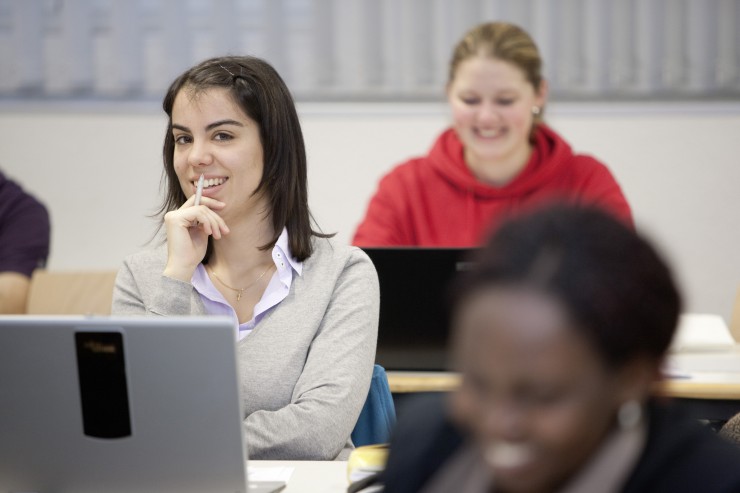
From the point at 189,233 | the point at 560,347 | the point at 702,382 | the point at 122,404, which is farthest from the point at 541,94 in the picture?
the point at 560,347

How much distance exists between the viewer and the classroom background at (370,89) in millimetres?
3916

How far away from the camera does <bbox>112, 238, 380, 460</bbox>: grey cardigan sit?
1.75 m

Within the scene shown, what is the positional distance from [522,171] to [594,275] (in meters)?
2.53

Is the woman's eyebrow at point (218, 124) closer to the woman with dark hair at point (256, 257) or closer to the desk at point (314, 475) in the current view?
the woman with dark hair at point (256, 257)

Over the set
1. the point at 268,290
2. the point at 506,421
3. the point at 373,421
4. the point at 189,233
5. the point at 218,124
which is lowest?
the point at 373,421

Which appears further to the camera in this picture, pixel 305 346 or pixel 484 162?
pixel 484 162

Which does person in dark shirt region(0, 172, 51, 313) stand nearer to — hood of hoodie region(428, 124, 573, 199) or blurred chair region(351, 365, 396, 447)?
hood of hoodie region(428, 124, 573, 199)

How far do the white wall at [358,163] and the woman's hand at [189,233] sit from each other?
6.85ft

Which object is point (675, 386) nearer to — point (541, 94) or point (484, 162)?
point (484, 162)

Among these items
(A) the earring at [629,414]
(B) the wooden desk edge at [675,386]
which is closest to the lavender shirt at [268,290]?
(B) the wooden desk edge at [675,386]

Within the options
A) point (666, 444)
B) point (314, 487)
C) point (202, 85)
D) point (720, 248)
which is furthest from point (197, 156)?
point (720, 248)

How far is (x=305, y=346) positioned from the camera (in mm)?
1896

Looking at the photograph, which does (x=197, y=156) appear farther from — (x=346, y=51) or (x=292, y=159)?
(x=346, y=51)

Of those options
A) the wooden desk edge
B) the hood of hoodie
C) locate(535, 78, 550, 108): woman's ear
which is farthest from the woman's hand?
locate(535, 78, 550, 108): woman's ear
